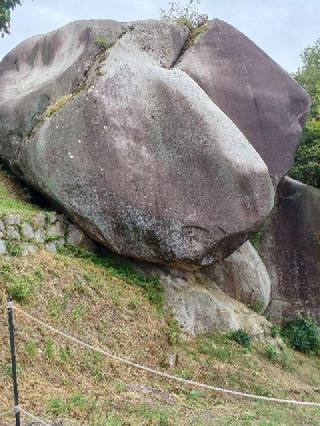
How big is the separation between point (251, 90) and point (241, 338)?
6024mm

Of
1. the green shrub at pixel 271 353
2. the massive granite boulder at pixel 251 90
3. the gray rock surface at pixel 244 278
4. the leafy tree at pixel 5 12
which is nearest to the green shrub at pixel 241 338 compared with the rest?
the green shrub at pixel 271 353

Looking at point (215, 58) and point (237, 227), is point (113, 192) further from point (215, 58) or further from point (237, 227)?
point (215, 58)

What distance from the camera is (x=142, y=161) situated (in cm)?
1149

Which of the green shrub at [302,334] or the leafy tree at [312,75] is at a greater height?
the leafy tree at [312,75]

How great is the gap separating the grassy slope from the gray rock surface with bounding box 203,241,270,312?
1.73m

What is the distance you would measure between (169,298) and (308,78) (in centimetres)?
1336

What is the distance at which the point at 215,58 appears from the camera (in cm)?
1433

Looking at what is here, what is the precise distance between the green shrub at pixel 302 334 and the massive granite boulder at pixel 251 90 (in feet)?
13.4

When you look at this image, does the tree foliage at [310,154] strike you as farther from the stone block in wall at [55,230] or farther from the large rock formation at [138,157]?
the stone block in wall at [55,230]

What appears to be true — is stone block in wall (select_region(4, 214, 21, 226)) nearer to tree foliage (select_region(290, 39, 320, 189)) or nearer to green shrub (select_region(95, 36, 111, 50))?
green shrub (select_region(95, 36, 111, 50))

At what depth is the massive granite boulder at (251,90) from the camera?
14.0 m

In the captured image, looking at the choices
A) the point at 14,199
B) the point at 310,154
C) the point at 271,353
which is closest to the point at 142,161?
the point at 14,199

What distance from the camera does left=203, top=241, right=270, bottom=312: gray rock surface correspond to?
45.6 feet

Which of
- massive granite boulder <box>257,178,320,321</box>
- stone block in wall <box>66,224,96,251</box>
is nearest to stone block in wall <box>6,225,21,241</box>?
stone block in wall <box>66,224,96,251</box>
